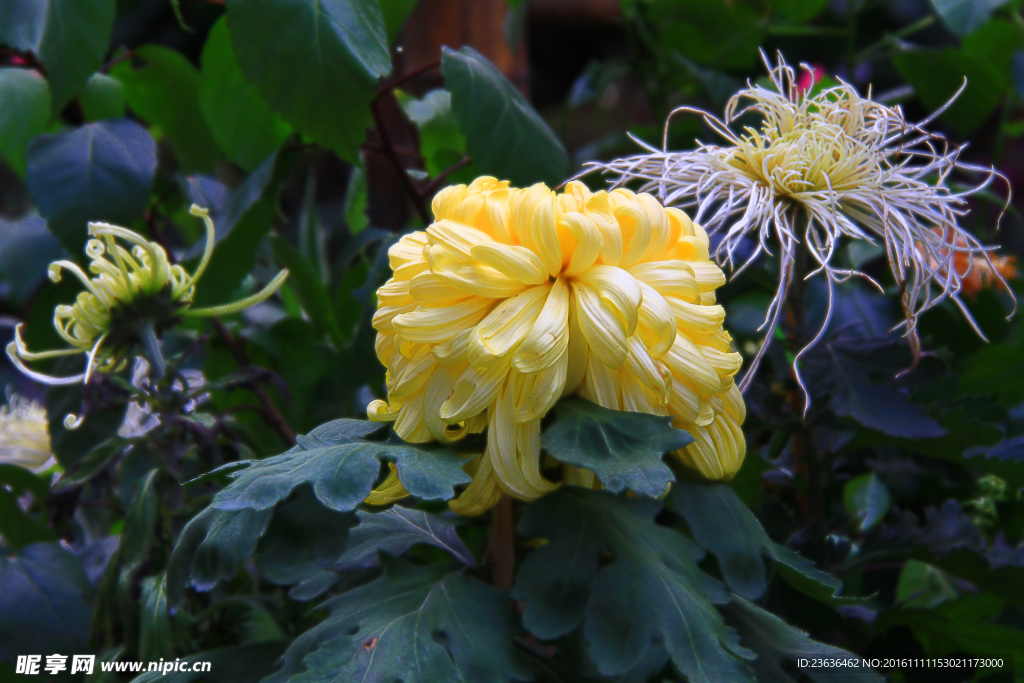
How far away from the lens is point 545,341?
1.23ft

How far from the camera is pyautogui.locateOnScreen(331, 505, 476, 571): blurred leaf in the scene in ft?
1.64

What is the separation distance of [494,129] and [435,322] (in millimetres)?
333

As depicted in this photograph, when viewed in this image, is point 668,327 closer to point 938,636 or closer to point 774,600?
point 774,600

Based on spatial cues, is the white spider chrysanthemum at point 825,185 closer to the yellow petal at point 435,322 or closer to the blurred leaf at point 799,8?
the yellow petal at point 435,322

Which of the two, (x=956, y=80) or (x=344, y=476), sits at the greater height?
(x=344, y=476)

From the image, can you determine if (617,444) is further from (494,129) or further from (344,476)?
(494,129)

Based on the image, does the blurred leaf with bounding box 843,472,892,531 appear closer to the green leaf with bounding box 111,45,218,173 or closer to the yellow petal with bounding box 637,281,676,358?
the yellow petal with bounding box 637,281,676,358

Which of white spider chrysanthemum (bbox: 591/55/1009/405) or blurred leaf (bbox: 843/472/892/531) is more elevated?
white spider chrysanthemum (bbox: 591/55/1009/405)

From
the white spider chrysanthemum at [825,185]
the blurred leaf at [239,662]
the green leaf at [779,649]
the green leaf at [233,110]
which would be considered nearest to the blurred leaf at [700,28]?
the white spider chrysanthemum at [825,185]

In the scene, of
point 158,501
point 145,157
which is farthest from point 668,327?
point 145,157

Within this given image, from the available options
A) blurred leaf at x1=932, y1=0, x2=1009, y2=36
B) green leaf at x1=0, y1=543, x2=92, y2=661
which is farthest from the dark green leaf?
blurred leaf at x1=932, y1=0, x2=1009, y2=36

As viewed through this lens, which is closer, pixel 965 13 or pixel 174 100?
pixel 965 13

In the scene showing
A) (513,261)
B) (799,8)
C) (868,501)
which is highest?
(513,261)

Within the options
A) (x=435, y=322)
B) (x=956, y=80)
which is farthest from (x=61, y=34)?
(x=956, y=80)
